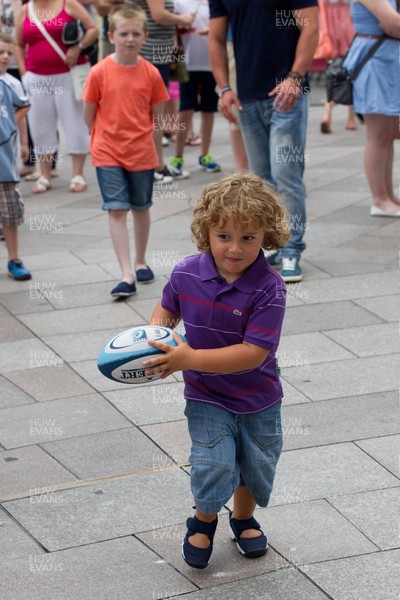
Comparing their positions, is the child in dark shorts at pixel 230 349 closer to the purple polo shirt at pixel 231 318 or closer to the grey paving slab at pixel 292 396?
the purple polo shirt at pixel 231 318

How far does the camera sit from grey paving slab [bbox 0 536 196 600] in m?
3.59

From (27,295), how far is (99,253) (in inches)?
43.6

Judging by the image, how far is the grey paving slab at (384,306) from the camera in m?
6.48

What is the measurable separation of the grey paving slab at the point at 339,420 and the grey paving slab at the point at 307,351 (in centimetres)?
51

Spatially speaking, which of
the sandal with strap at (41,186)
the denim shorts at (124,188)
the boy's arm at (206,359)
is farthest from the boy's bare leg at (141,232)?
the boy's arm at (206,359)

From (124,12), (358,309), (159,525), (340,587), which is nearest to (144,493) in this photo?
(159,525)

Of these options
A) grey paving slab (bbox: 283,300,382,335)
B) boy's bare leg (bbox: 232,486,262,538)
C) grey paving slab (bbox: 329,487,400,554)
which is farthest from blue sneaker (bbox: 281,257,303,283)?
boy's bare leg (bbox: 232,486,262,538)

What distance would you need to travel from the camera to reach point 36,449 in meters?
4.76

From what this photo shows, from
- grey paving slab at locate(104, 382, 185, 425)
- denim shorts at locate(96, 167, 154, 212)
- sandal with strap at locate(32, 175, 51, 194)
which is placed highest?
denim shorts at locate(96, 167, 154, 212)

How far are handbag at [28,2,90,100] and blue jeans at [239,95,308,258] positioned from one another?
314cm

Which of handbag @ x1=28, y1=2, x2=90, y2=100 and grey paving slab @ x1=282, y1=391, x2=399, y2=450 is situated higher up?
handbag @ x1=28, y1=2, x2=90, y2=100

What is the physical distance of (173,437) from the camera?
484 centimetres

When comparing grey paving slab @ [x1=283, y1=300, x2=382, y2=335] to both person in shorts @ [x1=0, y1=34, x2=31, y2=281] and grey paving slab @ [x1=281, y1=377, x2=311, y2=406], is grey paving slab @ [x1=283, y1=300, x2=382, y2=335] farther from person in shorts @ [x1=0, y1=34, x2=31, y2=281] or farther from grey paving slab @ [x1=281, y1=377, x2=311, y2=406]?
person in shorts @ [x1=0, y1=34, x2=31, y2=281]

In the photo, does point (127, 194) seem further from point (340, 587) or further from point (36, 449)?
point (340, 587)
